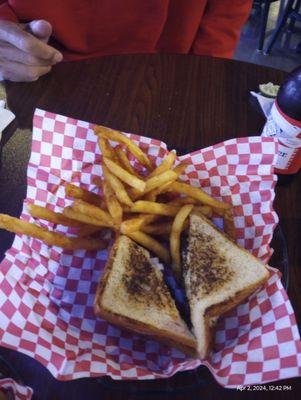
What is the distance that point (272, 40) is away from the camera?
115 inches

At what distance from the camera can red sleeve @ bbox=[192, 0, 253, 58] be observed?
152 centimetres

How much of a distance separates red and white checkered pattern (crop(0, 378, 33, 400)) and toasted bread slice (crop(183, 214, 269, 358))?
0.33 m

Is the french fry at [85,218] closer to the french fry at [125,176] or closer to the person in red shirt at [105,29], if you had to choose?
the french fry at [125,176]

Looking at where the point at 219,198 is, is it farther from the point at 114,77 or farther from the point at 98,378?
the point at 114,77

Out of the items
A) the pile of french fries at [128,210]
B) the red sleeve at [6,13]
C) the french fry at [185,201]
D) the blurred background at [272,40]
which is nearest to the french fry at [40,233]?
the pile of french fries at [128,210]

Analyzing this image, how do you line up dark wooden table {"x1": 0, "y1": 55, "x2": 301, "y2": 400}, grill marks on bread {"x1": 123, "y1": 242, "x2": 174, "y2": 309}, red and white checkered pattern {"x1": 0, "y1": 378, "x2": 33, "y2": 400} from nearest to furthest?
red and white checkered pattern {"x1": 0, "y1": 378, "x2": 33, "y2": 400} → grill marks on bread {"x1": 123, "y1": 242, "x2": 174, "y2": 309} → dark wooden table {"x1": 0, "y1": 55, "x2": 301, "y2": 400}

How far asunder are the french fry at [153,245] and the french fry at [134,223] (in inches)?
0.9

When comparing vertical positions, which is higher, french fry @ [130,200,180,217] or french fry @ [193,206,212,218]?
french fry @ [130,200,180,217]

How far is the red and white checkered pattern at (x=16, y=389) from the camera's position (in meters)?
0.68

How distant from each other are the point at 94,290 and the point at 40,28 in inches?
32.9

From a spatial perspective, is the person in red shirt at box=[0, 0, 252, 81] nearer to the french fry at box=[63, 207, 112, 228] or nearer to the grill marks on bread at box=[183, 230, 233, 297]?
the french fry at box=[63, 207, 112, 228]

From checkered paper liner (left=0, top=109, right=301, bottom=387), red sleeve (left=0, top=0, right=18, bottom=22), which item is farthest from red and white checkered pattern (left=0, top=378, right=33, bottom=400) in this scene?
red sleeve (left=0, top=0, right=18, bottom=22)

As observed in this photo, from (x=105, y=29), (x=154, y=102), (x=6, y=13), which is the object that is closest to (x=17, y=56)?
(x=6, y=13)

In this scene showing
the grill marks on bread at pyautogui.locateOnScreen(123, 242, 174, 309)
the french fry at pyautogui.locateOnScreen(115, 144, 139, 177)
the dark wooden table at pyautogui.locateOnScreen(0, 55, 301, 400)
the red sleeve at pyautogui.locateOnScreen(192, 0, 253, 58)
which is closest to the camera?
the grill marks on bread at pyautogui.locateOnScreen(123, 242, 174, 309)
